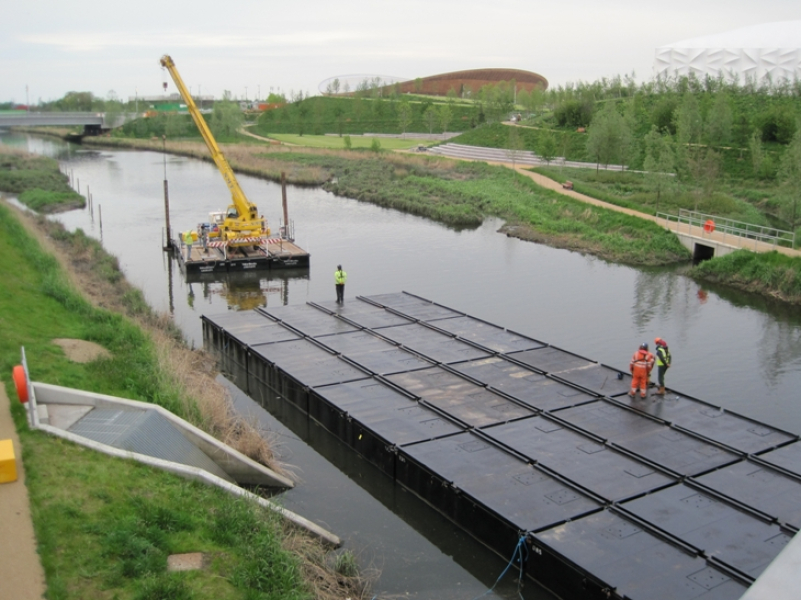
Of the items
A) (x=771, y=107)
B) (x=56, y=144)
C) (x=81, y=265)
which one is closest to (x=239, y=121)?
(x=56, y=144)

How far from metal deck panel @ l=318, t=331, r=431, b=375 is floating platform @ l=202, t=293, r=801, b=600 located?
0.07m

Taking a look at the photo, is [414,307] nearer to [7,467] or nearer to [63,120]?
[7,467]

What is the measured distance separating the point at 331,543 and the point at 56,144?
11171 cm

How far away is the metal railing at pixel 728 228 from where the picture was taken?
3453 cm

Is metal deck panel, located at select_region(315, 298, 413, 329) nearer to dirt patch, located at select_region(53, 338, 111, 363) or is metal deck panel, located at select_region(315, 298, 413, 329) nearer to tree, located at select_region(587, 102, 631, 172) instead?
dirt patch, located at select_region(53, 338, 111, 363)

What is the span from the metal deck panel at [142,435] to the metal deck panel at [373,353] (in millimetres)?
5372

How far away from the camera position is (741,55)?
8356 cm

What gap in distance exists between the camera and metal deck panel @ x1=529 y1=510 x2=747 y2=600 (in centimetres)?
1016

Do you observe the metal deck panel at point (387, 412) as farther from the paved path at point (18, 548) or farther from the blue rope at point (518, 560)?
the paved path at point (18, 548)

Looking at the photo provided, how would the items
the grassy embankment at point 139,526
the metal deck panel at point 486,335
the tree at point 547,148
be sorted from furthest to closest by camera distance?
the tree at point 547,148 < the metal deck panel at point 486,335 < the grassy embankment at point 139,526

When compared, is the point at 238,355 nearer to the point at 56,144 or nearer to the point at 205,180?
the point at 205,180

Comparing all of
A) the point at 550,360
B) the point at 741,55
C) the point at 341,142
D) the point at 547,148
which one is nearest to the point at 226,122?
the point at 341,142

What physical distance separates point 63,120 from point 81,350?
338 ft

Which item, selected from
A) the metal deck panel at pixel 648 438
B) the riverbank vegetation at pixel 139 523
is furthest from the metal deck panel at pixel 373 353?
the metal deck panel at pixel 648 438
